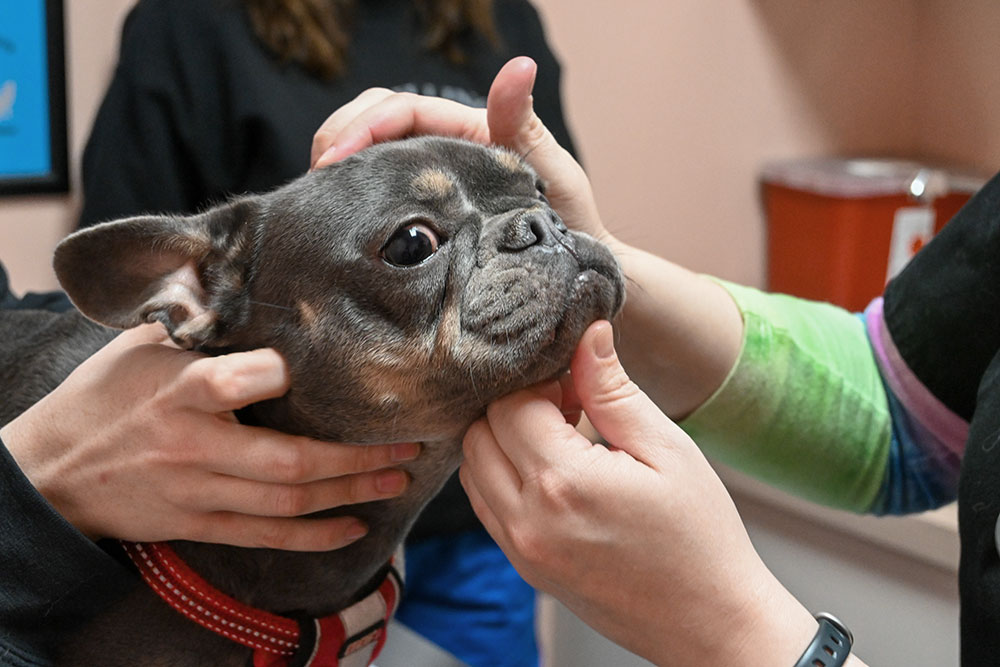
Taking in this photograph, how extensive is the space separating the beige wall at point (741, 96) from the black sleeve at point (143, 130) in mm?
1008

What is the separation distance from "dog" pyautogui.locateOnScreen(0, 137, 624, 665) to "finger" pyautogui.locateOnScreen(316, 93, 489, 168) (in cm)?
8

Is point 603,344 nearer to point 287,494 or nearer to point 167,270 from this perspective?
point 287,494

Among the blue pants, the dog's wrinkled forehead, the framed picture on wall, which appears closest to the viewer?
the dog's wrinkled forehead

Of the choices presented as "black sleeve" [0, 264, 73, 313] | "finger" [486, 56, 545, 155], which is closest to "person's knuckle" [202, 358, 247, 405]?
"finger" [486, 56, 545, 155]

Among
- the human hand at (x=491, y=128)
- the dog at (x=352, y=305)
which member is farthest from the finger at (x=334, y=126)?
the dog at (x=352, y=305)

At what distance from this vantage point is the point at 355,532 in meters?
1.15

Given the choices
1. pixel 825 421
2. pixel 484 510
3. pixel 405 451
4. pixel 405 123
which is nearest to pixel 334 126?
pixel 405 123

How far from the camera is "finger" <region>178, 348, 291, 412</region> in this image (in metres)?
0.96

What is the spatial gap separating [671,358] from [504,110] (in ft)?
1.39

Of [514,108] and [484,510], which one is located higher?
[514,108]

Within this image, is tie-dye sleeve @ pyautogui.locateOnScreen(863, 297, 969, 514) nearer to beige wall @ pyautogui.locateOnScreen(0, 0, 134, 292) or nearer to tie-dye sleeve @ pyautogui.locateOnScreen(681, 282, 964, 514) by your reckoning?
tie-dye sleeve @ pyautogui.locateOnScreen(681, 282, 964, 514)

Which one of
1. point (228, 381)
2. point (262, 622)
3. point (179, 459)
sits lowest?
point (262, 622)

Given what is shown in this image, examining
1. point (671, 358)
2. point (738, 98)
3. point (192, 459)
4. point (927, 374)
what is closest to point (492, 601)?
point (671, 358)

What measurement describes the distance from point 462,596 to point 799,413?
889 millimetres
